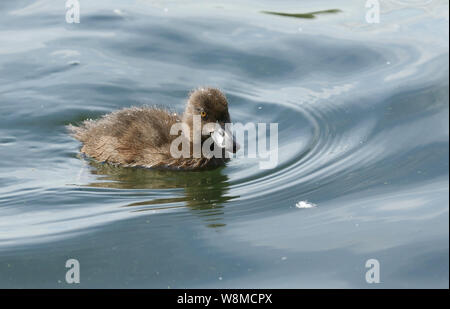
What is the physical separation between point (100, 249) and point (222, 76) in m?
4.09

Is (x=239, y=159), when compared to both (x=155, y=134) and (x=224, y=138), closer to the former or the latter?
(x=224, y=138)

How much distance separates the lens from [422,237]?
5.24 meters

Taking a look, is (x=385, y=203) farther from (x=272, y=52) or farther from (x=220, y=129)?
(x=272, y=52)

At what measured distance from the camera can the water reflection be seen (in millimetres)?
5891

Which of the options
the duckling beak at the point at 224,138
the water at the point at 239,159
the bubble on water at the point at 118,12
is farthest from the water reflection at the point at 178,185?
the bubble on water at the point at 118,12

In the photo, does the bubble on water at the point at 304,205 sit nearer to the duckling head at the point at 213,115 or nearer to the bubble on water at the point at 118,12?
the duckling head at the point at 213,115

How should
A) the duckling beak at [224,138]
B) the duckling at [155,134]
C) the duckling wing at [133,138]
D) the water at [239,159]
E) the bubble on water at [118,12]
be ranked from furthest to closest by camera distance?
the bubble on water at [118,12]
the duckling wing at [133,138]
the duckling at [155,134]
the duckling beak at [224,138]
the water at [239,159]

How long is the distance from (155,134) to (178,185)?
0.73 m

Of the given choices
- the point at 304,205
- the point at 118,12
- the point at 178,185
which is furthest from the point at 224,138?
the point at 118,12

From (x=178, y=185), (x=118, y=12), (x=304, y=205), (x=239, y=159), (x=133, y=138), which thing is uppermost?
(x=118, y=12)

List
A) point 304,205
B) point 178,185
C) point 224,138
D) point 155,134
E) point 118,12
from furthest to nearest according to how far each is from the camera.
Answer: point 118,12, point 155,134, point 224,138, point 178,185, point 304,205

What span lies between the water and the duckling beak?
0.23 m

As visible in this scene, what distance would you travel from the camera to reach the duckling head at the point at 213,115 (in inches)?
267

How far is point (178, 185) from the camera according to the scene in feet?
21.5
